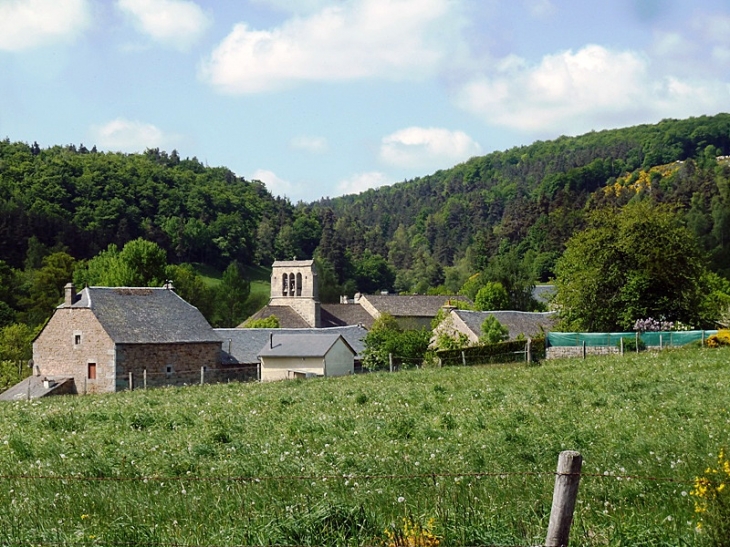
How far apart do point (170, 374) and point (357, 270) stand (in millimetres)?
132197

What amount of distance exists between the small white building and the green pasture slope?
3317 cm

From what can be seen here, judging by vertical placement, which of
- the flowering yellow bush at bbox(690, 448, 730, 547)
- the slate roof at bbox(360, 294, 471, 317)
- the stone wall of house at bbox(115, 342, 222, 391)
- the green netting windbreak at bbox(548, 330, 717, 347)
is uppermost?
the slate roof at bbox(360, 294, 471, 317)

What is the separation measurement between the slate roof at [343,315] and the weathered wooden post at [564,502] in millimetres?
94405

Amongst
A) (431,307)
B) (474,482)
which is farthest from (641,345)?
(431,307)

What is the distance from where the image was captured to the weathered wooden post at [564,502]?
5.95 metres

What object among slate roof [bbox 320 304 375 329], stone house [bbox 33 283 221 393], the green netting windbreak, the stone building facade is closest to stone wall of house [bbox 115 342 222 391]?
stone house [bbox 33 283 221 393]

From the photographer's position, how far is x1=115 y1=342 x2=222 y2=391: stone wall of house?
165 ft

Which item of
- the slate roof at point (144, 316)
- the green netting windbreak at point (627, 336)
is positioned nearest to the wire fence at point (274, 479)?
the green netting windbreak at point (627, 336)

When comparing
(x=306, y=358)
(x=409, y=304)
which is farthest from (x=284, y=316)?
(x=306, y=358)

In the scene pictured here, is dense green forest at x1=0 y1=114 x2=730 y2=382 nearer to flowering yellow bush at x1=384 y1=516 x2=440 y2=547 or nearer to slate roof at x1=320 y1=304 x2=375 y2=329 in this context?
slate roof at x1=320 y1=304 x2=375 y2=329

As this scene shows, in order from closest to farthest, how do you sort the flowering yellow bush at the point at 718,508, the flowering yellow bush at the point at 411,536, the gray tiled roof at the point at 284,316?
the flowering yellow bush at the point at 718,508
the flowering yellow bush at the point at 411,536
the gray tiled roof at the point at 284,316

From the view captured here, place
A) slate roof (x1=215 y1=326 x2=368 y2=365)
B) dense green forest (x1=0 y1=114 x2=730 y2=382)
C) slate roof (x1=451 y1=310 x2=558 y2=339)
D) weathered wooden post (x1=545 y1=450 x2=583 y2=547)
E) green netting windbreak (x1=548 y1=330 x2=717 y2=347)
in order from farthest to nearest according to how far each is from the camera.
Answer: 1. dense green forest (x1=0 y1=114 x2=730 y2=382)
2. slate roof (x1=451 y1=310 x2=558 y2=339)
3. slate roof (x1=215 y1=326 x2=368 y2=365)
4. green netting windbreak (x1=548 y1=330 x2=717 y2=347)
5. weathered wooden post (x1=545 y1=450 x2=583 y2=547)

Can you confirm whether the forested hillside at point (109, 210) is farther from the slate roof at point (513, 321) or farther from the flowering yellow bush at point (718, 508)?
the flowering yellow bush at point (718, 508)

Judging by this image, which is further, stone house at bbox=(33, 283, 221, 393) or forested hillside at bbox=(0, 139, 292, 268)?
forested hillside at bbox=(0, 139, 292, 268)
